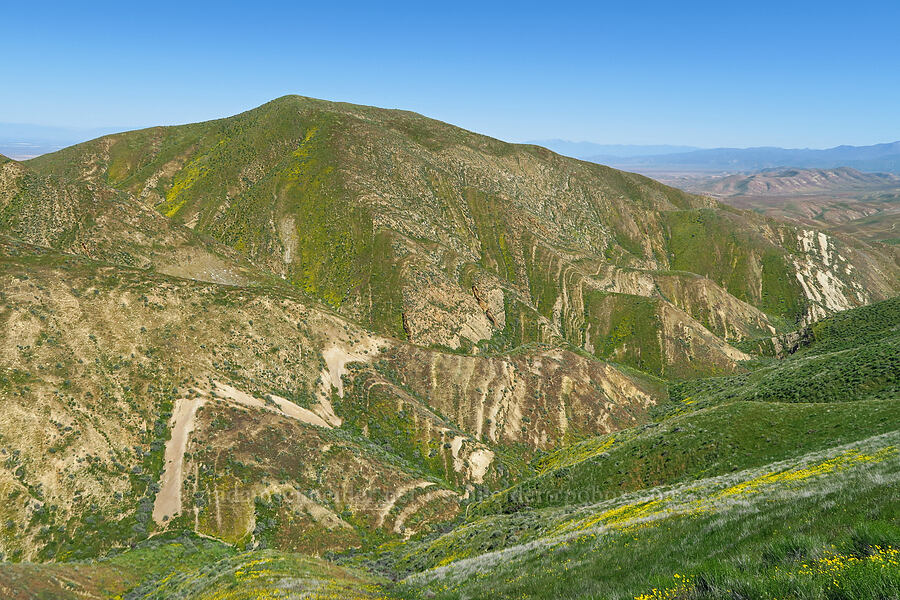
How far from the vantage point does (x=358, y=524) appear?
42.7 meters

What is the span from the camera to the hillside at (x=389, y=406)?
65.4 ft

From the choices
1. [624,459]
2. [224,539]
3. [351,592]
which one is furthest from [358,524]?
[624,459]

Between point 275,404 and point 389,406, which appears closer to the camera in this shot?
point 275,404

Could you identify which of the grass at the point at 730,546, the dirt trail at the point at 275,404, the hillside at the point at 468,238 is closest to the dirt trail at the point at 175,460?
the dirt trail at the point at 275,404

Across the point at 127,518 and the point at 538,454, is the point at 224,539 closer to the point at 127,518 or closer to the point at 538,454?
the point at 127,518

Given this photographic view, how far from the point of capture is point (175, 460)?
42.0 metres

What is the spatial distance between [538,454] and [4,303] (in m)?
64.4

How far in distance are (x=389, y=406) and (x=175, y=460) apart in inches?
970

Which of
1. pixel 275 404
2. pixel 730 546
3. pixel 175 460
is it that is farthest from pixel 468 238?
pixel 730 546

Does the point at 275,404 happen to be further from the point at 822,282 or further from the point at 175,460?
the point at 822,282

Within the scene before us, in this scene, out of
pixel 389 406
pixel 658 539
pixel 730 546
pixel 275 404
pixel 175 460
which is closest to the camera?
pixel 730 546

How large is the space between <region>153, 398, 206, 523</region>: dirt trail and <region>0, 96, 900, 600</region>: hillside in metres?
0.28

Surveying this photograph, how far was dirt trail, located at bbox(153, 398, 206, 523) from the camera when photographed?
1537 inches

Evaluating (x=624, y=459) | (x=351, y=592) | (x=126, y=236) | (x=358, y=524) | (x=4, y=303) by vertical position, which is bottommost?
(x=358, y=524)
